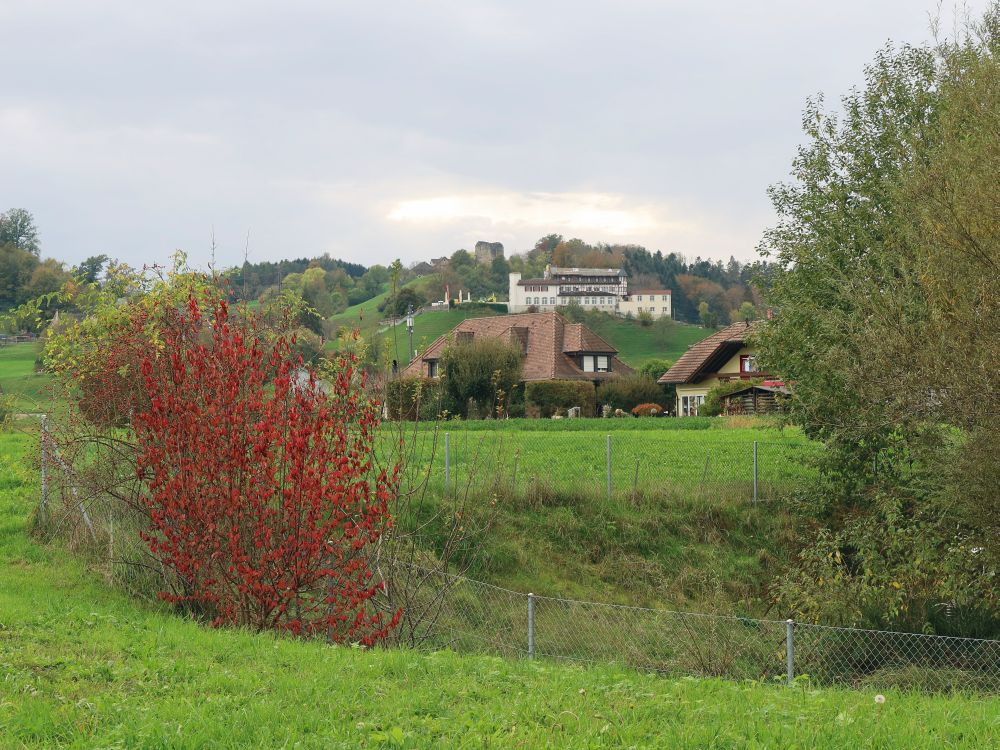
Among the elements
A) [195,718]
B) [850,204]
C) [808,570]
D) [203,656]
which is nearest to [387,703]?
[195,718]

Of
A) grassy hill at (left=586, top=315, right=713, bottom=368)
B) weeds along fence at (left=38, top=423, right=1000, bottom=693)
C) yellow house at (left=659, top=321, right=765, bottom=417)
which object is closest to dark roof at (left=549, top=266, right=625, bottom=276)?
grassy hill at (left=586, top=315, right=713, bottom=368)

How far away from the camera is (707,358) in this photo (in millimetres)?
49438

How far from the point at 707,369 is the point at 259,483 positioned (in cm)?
4223

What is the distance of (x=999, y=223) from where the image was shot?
10992 mm

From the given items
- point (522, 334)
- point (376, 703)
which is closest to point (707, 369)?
point (522, 334)

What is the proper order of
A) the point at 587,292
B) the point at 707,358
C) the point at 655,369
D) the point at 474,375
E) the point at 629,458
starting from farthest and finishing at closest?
1. the point at 587,292
2. the point at 655,369
3. the point at 707,358
4. the point at 474,375
5. the point at 629,458

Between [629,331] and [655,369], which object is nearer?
[655,369]

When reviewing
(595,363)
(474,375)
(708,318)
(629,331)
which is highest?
(708,318)

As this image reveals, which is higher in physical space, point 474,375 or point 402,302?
point 402,302

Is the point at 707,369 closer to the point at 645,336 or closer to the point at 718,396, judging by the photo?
the point at 718,396

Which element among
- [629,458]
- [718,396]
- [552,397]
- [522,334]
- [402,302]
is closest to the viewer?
[629,458]

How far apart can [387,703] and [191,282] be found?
9.09 metres

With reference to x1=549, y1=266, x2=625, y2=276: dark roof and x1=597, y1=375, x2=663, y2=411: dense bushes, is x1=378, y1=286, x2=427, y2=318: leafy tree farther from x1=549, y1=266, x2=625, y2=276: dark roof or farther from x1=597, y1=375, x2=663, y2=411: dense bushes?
x1=549, y1=266, x2=625, y2=276: dark roof

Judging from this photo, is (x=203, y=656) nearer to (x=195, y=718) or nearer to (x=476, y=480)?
(x=195, y=718)
